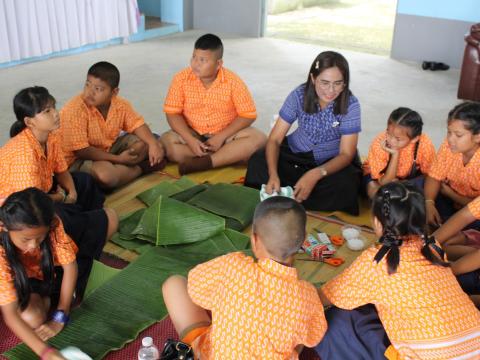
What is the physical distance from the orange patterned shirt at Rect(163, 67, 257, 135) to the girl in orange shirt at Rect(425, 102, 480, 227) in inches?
44.3

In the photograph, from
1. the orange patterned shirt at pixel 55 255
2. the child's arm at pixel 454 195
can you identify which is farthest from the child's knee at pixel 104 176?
the child's arm at pixel 454 195

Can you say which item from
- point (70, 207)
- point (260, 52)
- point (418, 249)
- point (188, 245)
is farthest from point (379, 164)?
point (260, 52)

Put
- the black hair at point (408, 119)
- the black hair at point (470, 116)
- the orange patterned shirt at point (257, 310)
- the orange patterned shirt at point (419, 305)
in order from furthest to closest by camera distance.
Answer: the black hair at point (408, 119) < the black hair at point (470, 116) < the orange patterned shirt at point (419, 305) < the orange patterned shirt at point (257, 310)

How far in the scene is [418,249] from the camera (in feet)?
5.02

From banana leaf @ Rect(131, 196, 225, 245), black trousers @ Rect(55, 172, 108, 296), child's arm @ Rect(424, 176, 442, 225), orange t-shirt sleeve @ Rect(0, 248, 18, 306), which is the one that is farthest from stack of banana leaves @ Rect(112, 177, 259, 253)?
child's arm @ Rect(424, 176, 442, 225)

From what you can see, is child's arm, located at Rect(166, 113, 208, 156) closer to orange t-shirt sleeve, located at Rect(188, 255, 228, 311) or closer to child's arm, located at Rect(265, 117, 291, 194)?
child's arm, located at Rect(265, 117, 291, 194)

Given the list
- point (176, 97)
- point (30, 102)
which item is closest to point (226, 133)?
point (176, 97)

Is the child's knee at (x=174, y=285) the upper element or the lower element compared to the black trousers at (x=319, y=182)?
upper

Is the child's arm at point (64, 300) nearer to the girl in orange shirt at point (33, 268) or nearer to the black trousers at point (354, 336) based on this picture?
the girl in orange shirt at point (33, 268)

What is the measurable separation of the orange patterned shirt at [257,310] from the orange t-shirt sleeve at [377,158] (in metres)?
1.36

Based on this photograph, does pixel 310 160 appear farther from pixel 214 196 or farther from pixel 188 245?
pixel 188 245

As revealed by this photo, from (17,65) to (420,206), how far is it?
4.77 meters

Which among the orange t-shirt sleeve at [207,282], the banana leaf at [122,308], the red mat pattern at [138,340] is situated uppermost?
the orange t-shirt sleeve at [207,282]

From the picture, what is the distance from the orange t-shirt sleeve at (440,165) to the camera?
2488mm
